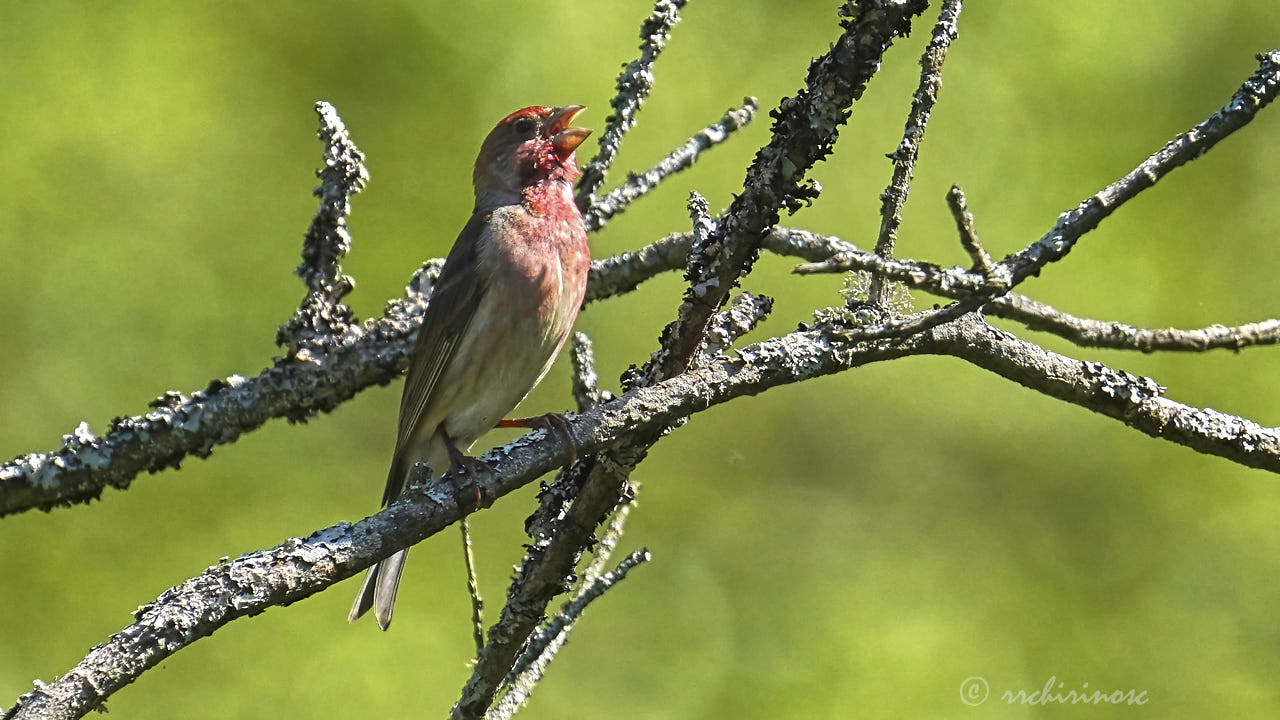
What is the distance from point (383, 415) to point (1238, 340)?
8.86ft

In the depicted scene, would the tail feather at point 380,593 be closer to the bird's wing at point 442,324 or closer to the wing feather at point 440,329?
the wing feather at point 440,329

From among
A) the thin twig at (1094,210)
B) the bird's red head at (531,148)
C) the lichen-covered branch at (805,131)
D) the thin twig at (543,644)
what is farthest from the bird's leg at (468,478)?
the bird's red head at (531,148)

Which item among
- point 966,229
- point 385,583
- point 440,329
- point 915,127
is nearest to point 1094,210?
point 966,229

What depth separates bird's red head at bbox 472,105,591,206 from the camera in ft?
14.0

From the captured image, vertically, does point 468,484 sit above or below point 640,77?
below

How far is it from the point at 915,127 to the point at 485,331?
1702mm

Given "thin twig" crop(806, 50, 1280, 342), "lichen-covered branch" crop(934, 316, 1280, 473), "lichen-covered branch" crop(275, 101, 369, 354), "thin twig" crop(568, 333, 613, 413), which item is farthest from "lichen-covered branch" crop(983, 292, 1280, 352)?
"lichen-covered branch" crop(275, 101, 369, 354)

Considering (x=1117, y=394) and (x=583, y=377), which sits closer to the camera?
(x=1117, y=394)

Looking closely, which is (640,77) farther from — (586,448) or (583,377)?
(586,448)

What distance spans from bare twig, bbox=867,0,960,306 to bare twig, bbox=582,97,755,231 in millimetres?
1099

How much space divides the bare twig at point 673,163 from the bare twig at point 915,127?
110 centimetres

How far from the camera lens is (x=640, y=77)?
326 centimetres

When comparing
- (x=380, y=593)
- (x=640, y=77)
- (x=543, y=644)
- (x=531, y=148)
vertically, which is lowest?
(x=543, y=644)

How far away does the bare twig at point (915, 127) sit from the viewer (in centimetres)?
249
